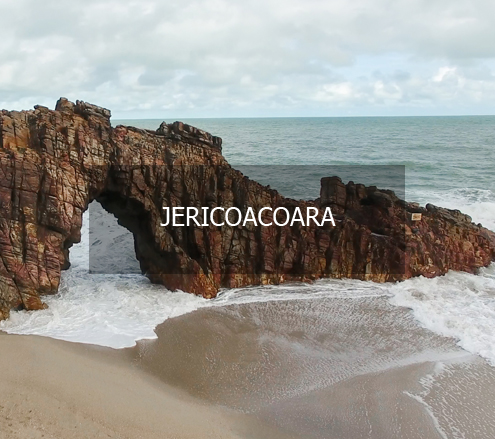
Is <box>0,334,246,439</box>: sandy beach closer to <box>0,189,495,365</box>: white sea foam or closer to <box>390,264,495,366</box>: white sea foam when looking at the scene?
<box>0,189,495,365</box>: white sea foam

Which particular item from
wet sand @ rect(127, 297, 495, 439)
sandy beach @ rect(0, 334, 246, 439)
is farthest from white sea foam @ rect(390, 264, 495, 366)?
sandy beach @ rect(0, 334, 246, 439)

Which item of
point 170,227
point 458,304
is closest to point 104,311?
point 170,227

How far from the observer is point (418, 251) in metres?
21.0

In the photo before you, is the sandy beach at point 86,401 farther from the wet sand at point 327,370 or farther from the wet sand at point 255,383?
the wet sand at point 327,370

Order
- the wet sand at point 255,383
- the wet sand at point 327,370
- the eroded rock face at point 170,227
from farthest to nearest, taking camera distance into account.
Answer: the eroded rock face at point 170,227 → the wet sand at point 327,370 → the wet sand at point 255,383

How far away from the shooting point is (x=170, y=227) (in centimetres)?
1930

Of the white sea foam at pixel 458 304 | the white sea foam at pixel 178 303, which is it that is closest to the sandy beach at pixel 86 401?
the white sea foam at pixel 178 303

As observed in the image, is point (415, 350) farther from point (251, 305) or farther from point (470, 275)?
point (470, 275)

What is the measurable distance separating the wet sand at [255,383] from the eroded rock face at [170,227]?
10.2 ft

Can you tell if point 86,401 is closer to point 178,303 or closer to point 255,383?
point 255,383

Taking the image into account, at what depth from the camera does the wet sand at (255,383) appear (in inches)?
412

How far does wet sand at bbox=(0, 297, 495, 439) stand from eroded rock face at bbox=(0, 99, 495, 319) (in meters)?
3.11

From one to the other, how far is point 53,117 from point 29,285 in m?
6.08

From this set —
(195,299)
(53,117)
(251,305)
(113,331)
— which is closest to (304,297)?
(251,305)
